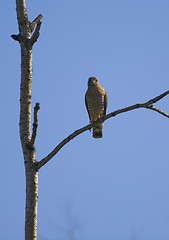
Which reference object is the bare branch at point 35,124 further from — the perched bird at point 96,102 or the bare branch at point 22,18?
the perched bird at point 96,102

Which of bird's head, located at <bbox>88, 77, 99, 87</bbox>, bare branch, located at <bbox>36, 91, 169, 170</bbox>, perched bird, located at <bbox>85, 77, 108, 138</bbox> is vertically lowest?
bare branch, located at <bbox>36, 91, 169, 170</bbox>

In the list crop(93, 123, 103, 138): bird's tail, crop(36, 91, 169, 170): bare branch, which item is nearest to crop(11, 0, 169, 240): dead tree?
crop(36, 91, 169, 170): bare branch

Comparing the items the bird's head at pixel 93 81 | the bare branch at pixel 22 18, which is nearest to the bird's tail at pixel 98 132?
the bird's head at pixel 93 81

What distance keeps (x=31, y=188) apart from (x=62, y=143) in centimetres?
52

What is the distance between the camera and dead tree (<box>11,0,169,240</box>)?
Answer: 397 cm

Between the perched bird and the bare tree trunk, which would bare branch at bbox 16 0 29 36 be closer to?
the bare tree trunk

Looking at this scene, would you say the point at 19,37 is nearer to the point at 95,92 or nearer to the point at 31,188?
the point at 31,188

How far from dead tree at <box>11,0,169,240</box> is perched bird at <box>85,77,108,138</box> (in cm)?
353

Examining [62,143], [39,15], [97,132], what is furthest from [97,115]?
[62,143]

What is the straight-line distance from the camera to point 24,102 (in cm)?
430

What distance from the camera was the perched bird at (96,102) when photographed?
8055 millimetres

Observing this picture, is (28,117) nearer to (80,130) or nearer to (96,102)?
(80,130)

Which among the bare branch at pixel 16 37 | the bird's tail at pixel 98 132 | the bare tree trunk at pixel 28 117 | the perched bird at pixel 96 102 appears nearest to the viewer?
the bare tree trunk at pixel 28 117

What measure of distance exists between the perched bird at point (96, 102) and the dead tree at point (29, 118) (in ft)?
11.6
